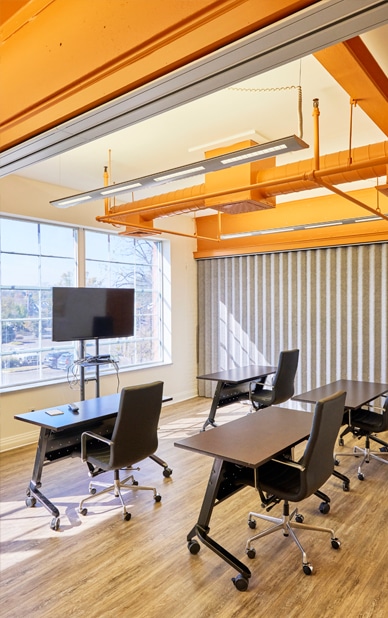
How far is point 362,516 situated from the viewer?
3.34 metres

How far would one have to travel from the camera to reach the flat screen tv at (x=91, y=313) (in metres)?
5.21

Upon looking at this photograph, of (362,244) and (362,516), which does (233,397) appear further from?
(362,244)

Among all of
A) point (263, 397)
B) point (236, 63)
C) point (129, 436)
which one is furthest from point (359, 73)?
point (263, 397)

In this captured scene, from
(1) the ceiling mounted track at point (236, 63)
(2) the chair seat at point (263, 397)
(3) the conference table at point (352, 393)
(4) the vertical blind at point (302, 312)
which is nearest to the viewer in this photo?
(1) the ceiling mounted track at point (236, 63)

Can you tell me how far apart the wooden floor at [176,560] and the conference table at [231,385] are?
1.51 meters

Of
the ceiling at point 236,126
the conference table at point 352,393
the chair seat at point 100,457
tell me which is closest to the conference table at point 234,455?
the chair seat at point 100,457

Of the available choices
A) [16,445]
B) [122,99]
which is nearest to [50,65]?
[122,99]

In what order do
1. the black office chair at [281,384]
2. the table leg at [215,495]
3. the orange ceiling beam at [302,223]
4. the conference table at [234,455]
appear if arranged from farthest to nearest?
1. the orange ceiling beam at [302,223]
2. the black office chair at [281,384]
3. the table leg at [215,495]
4. the conference table at [234,455]

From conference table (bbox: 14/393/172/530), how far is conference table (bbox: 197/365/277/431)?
181cm

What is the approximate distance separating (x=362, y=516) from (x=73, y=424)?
250 centimetres

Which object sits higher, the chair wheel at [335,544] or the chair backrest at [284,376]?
the chair backrest at [284,376]

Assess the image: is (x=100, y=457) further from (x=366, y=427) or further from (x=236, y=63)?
(x=236, y=63)

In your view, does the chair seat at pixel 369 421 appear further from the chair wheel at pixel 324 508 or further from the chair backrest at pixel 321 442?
the chair backrest at pixel 321 442

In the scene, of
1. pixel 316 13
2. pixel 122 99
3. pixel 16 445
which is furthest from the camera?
pixel 16 445
